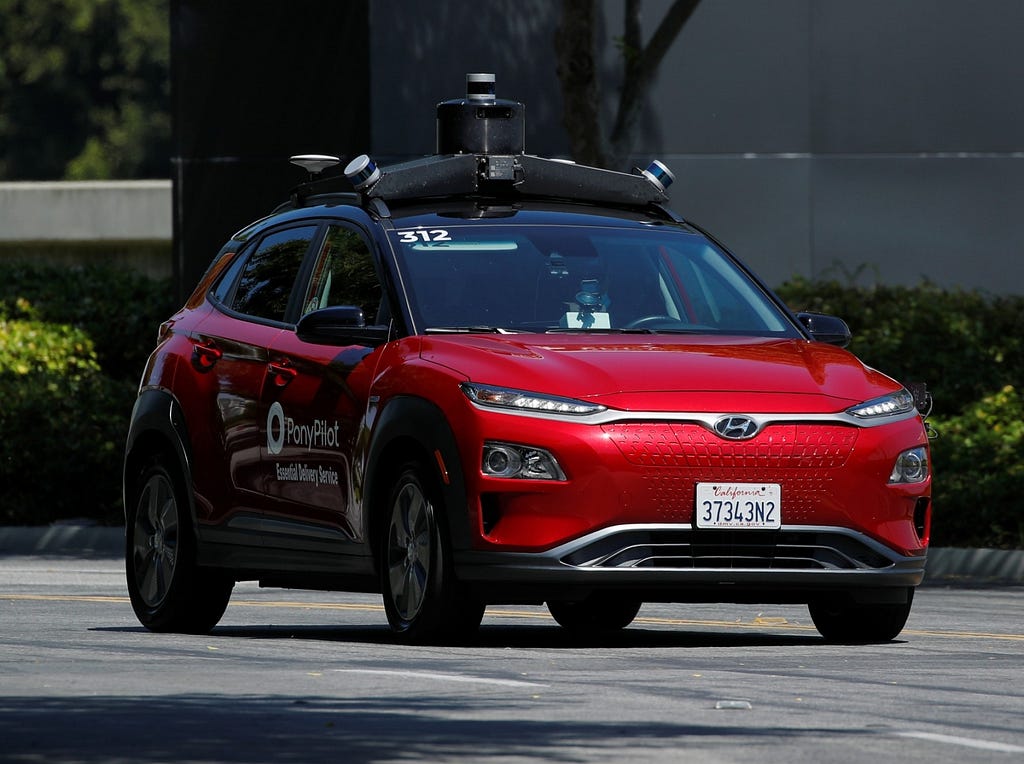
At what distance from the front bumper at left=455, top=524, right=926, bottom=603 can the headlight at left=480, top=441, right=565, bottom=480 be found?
10.8 inches

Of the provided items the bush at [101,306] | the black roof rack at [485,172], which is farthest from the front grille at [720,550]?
Answer: the bush at [101,306]

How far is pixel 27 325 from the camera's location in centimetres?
2280

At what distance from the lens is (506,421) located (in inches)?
374

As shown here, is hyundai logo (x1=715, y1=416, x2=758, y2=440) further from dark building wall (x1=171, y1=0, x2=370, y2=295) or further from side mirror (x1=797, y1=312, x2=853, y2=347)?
dark building wall (x1=171, y1=0, x2=370, y2=295)

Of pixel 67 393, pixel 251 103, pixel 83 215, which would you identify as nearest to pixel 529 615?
pixel 67 393

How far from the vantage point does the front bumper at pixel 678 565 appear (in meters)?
9.49

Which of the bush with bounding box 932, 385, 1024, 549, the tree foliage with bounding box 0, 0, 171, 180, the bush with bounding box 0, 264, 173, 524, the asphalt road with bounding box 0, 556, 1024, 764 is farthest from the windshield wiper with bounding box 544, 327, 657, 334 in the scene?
the tree foliage with bounding box 0, 0, 171, 180

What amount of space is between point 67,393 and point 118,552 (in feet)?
7.49

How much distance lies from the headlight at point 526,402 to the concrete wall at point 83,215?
37.4 metres

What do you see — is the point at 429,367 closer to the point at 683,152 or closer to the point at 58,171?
the point at 683,152

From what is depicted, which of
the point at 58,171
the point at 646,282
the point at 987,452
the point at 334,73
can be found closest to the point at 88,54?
the point at 58,171

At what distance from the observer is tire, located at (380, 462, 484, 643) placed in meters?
9.66

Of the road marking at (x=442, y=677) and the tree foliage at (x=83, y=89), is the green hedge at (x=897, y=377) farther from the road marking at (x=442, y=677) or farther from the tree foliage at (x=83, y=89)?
the tree foliage at (x=83, y=89)

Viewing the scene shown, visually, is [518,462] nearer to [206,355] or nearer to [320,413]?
[320,413]
